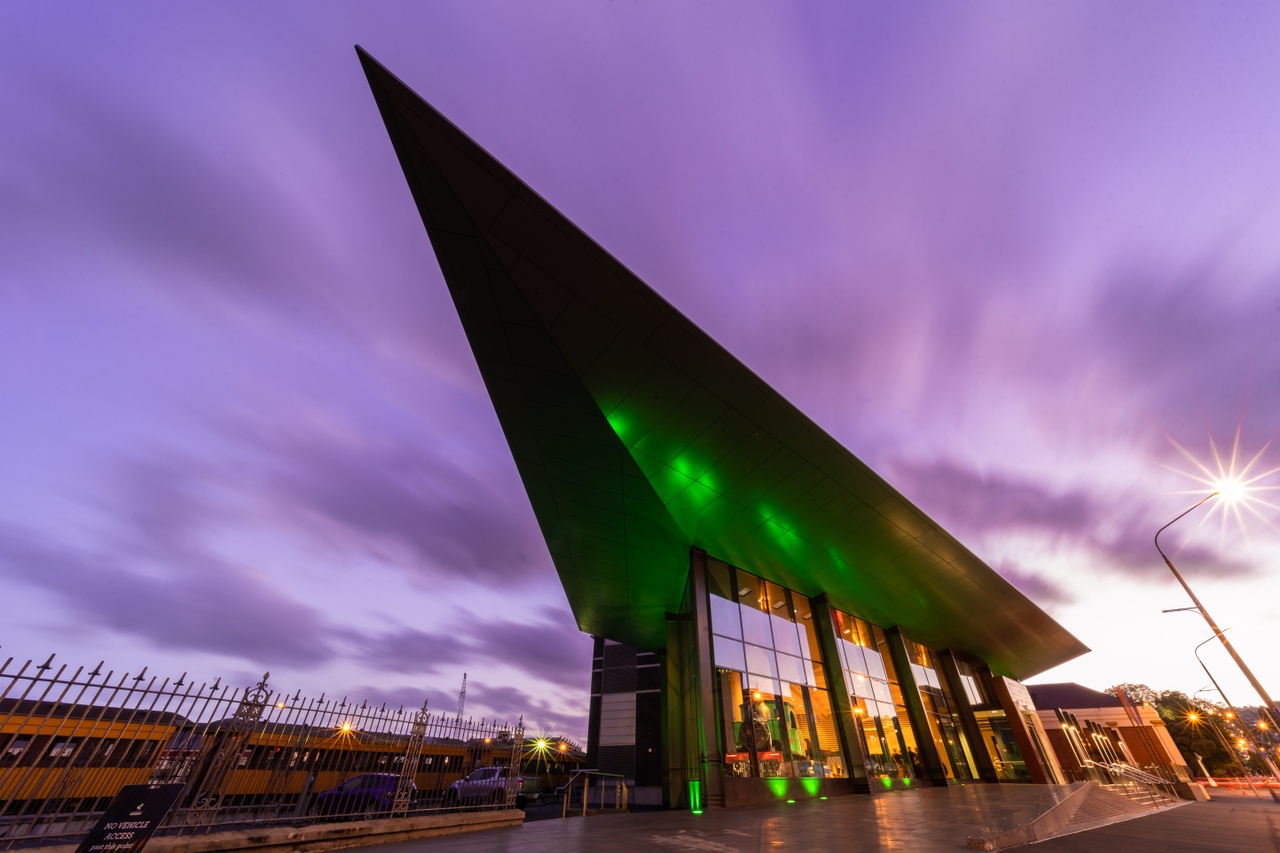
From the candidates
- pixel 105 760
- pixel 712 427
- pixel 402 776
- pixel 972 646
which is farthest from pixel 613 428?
pixel 972 646

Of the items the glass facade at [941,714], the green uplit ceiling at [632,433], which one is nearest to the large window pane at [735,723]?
the green uplit ceiling at [632,433]

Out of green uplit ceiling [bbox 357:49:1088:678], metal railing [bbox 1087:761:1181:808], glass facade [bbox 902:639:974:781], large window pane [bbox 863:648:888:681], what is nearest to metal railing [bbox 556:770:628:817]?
green uplit ceiling [bbox 357:49:1088:678]

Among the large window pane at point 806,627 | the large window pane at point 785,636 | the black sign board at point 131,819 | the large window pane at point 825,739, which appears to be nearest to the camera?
the black sign board at point 131,819

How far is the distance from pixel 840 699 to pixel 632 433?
16203 millimetres

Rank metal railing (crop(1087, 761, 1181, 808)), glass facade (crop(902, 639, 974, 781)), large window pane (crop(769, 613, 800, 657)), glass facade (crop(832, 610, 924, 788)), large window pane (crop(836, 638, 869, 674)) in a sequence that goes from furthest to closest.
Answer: glass facade (crop(902, 639, 974, 781)) → large window pane (crop(836, 638, 869, 674)) → metal railing (crop(1087, 761, 1181, 808)) → glass facade (crop(832, 610, 924, 788)) → large window pane (crop(769, 613, 800, 657))

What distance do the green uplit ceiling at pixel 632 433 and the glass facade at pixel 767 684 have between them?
4.73ft

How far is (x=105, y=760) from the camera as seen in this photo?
18.8ft

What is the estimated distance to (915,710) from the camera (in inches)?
1006

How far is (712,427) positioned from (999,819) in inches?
386

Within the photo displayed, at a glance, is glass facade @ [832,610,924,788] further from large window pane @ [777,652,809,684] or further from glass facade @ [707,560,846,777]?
large window pane @ [777,652,809,684]

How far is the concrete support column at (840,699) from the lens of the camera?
1923cm

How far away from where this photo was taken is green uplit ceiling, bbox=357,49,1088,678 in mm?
9125

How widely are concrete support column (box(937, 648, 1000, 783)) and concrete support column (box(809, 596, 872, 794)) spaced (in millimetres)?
16062

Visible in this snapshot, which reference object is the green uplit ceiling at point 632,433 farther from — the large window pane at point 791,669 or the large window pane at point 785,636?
the large window pane at point 791,669
